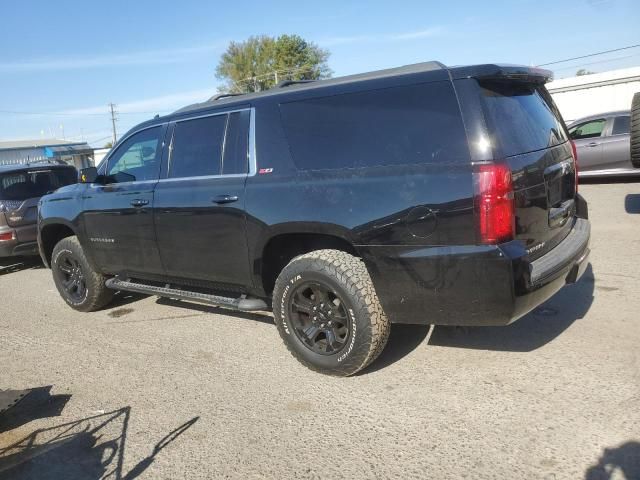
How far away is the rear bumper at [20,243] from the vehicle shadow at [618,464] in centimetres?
801

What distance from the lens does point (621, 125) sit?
11797 millimetres

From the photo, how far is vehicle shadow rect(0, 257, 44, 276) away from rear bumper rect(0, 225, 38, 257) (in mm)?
983

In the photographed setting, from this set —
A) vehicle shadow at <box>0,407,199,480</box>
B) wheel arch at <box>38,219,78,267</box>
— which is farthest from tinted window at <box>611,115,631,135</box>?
vehicle shadow at <box>0,407,199,480</box>

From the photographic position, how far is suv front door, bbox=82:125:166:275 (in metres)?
4.85

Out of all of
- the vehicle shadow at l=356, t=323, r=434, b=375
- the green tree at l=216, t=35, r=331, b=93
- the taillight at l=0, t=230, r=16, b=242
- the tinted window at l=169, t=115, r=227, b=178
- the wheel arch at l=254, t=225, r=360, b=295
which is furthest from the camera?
the green tree at l=216, t=35, r=331, b=93

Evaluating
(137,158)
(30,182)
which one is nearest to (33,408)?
(137,158)

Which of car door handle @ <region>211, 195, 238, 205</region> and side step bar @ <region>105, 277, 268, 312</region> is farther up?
car door handle @ <region>211, 195, 238, 205</region>

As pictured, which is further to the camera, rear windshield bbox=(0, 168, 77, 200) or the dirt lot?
rear windshield bbox=(0, 168, 77, 200)

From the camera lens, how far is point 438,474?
2631mm

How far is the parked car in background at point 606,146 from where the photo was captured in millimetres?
11516

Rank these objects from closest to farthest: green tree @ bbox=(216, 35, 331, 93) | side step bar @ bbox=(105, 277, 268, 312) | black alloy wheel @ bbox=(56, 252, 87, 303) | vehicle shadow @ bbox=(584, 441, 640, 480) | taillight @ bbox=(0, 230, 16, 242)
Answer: vehicle shadow @ bbox=(584, 441, 640, 480) → side step bar @ bbox=(105, 277, 268, 312) → black alloy wheel @ bbox=(56, 252, 87, 303) → taillight @ bbox=(0, 230, 16, 242) → green tree @ bbox=(216, 35, 331, 93)

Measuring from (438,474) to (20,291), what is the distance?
660cm

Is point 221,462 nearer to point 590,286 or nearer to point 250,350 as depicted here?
point 250,350

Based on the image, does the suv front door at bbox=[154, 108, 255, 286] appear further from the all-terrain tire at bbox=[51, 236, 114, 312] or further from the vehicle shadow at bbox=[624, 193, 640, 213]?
the vehicle shadow at bbox=[624, 193, 640, 213]
